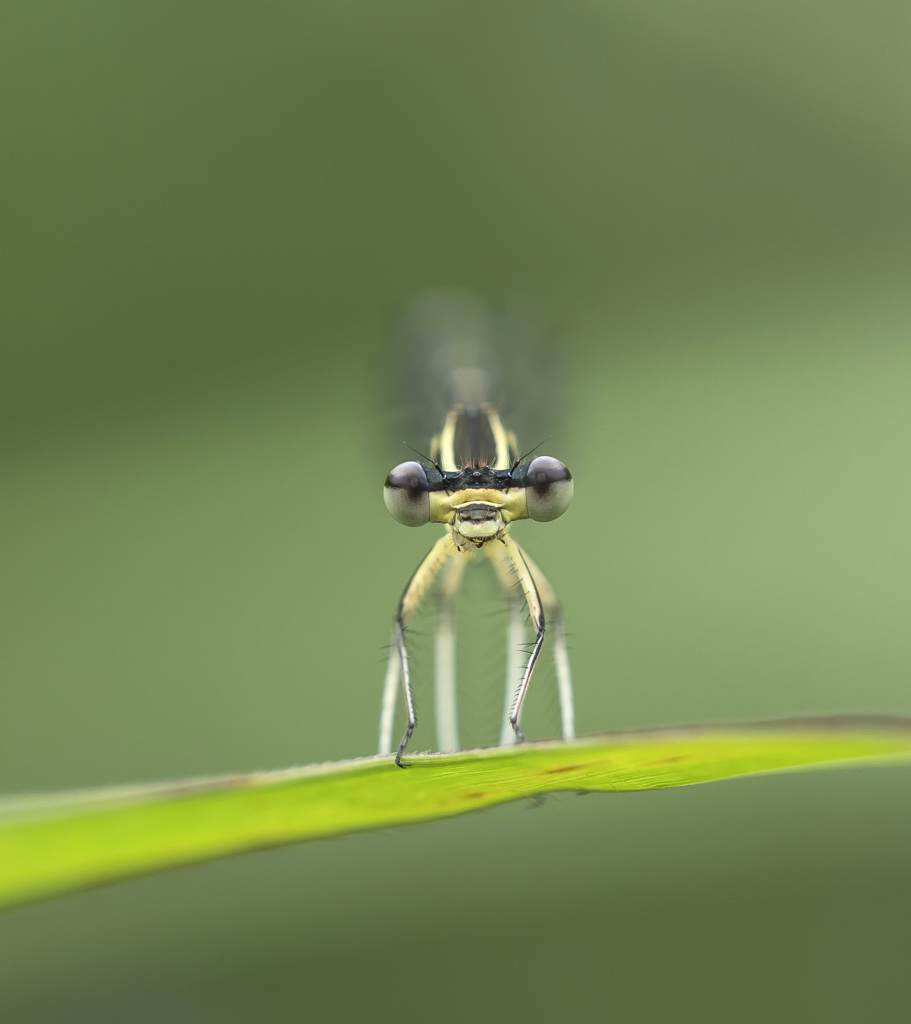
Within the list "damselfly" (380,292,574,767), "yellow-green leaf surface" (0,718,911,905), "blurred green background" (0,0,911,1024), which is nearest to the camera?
"yellow-green leaf surface" (0,718,911,905)

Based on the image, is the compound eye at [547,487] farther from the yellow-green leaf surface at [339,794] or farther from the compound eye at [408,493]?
the yellow-green leaf surface at [339,794]

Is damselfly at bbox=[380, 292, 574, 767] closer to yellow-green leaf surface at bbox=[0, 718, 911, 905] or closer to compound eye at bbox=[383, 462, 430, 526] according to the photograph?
compound eye at bbox=[383, 462, 430, 526]

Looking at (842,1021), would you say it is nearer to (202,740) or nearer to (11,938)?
(202,740)

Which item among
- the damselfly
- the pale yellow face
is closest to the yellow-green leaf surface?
the damselfly

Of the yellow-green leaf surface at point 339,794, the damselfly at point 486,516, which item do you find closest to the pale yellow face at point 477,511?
the damselfly at point 486,516

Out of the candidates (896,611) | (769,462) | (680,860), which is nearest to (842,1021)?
(680,860)

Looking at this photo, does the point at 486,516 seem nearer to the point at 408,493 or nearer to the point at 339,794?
Answer: the point at 408,493
